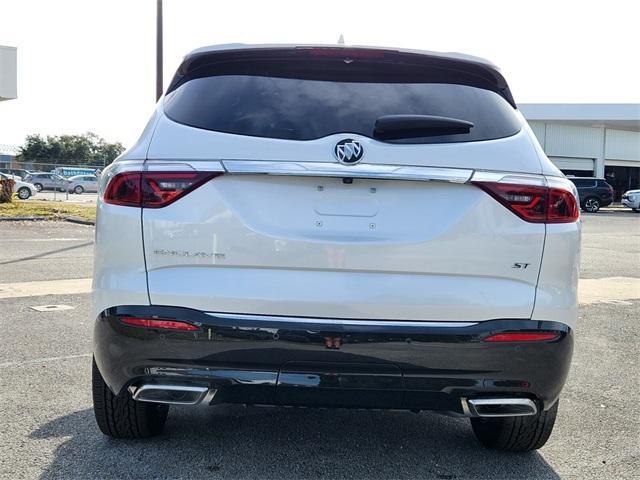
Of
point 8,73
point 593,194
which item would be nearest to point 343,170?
point 8,73

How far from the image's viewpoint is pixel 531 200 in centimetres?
272

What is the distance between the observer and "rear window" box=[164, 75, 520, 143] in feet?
8.97

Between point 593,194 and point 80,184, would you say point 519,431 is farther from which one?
point 80,184

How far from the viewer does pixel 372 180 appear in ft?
8.68

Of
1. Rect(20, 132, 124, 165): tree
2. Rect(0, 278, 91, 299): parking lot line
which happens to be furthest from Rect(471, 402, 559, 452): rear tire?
Rect(20, 132, 124, 165): tree

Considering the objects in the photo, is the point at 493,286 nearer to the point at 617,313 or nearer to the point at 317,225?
the point at 317,225

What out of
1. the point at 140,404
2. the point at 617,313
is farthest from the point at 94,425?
the point at 617,313

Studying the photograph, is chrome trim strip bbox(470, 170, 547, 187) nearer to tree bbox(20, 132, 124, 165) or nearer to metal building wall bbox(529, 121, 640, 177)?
metal building wall bbox(529, 121, 640, 177)

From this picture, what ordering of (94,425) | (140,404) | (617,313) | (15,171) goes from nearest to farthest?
(140,404), (94,425), (617,313), (15,171)

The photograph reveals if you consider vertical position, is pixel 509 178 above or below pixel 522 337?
above

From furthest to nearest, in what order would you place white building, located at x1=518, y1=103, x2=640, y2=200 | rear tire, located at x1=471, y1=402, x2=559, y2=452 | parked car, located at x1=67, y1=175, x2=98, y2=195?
parked car, located at x1=67, y1=175, x2=98, y2=195 < white building, located at x1=518, y1=103, x2=640, y2=200 < rear tire, located at x1=471, y1=402, x2=559, y2=452

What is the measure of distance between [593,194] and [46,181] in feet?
128

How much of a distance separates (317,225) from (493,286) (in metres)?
0.73

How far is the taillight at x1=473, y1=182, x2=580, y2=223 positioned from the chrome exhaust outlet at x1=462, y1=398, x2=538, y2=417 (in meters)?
0.74
